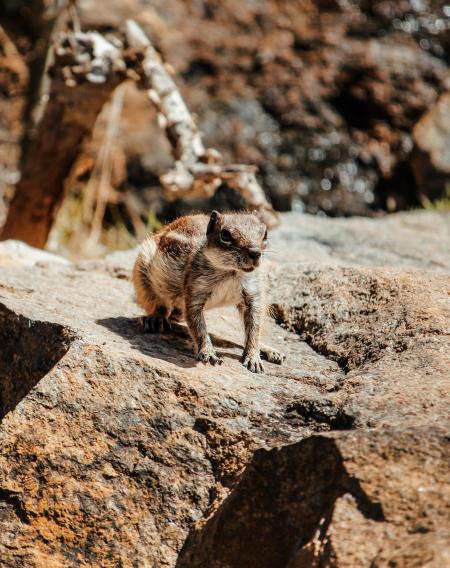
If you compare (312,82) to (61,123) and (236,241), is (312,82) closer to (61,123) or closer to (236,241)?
(61,123)

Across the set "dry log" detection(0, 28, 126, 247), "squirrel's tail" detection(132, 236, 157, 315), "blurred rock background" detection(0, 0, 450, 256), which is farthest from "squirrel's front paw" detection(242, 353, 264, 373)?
"blurred rock background" detection(0, 0, 450, 256)

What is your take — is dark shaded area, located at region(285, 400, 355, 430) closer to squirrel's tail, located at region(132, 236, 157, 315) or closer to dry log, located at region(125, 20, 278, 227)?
squirrel's tail, located at region(132, 236, 157, 315)

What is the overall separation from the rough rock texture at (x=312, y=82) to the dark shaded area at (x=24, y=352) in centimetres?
614

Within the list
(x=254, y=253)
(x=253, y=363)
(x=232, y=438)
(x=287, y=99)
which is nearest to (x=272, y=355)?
(x=253, y=363)

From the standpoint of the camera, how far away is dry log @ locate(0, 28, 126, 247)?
7.00 meters

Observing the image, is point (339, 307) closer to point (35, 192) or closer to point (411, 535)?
point (411, 535)

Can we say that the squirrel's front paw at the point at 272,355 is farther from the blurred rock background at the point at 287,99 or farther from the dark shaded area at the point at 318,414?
the blurred rock background at the point at 287,99

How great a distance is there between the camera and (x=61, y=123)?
7.39 metres

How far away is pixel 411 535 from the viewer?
2436 millimetres

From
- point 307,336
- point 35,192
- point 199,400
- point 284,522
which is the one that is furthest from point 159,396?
point 35,192

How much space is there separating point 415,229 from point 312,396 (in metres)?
3.77

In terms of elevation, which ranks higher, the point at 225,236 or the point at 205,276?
the point at 225,236

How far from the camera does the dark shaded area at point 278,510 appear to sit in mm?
2711

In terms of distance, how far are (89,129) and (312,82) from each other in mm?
3829
